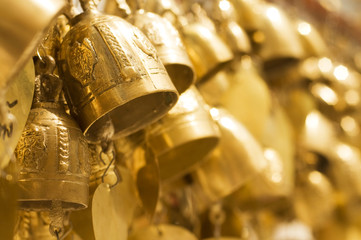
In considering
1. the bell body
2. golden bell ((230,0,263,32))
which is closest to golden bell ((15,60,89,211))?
the bell body

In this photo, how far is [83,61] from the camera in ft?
1.86

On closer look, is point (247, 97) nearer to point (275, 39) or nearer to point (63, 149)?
point (275, 39)

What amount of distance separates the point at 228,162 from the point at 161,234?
0.15 m

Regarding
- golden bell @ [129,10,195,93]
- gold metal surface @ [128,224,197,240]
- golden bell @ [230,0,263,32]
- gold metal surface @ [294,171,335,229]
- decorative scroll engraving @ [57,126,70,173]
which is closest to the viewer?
decorative scroll engraving @ [57,126,70,173]

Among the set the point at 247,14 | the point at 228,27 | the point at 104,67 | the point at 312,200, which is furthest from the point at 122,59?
the point at 312,200

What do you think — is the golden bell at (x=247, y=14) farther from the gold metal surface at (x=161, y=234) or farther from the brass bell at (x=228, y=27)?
the gold metal surface at (x=161, y=234)

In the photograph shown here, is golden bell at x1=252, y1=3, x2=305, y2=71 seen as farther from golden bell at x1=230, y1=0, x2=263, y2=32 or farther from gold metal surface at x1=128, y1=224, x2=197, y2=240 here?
gold metal surface at x1=128, y1=224, x2=197, y2=240

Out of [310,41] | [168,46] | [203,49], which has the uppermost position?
[168,46]

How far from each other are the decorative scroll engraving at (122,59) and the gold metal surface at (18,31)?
0.37 feet

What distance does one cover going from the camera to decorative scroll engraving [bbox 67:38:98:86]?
56 cm

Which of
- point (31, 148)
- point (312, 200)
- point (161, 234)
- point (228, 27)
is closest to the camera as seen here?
point (31, 148)

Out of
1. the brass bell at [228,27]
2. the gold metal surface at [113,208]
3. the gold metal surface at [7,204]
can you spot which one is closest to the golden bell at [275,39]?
the brass bell at [228,27]

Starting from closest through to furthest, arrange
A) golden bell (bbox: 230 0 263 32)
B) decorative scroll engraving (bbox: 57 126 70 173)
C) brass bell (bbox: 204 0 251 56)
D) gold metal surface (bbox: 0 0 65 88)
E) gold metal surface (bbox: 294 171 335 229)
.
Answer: gold metal surface (bbox: 0 0 65 88) < decorative scroll engraving (bbox: 57 126 70 173) < brass bell (bbox: 204 0 251 56) < golden bell (bbox: 230 0 263 32) < gold metal surface (bbox: 294 171 335 229)

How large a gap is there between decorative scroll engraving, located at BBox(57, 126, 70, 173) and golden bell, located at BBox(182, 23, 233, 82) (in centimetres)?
35
